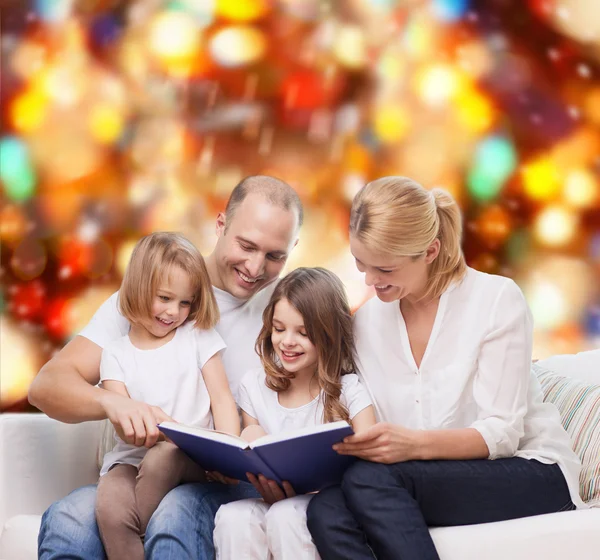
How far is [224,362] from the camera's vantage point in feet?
5.55

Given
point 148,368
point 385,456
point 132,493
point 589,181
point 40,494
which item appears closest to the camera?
point 385,456

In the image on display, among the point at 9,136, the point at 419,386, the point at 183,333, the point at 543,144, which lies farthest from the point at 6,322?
the point at 543,144

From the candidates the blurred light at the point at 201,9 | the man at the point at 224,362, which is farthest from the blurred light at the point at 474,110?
the man at the point at 224,362

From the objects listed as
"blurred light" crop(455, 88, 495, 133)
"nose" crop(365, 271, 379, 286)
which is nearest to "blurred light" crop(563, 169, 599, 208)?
"blurred light" crop(455, 88, 495, 133)

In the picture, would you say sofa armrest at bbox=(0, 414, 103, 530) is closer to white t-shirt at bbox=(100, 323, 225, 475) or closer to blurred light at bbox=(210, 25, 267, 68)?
white t-shirt at bbox=(100, 323, 225, 475)

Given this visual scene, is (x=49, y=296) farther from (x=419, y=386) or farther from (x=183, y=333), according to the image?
(x=419, y=386)

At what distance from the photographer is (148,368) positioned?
1.52 meters

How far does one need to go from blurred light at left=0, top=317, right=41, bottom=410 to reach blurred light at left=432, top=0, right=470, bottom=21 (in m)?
1.76

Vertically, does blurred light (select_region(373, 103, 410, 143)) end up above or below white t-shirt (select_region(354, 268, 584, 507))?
above

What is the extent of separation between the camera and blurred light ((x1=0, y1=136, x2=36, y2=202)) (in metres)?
2.64

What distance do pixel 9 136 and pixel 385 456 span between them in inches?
76.0

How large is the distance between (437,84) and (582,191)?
627mm

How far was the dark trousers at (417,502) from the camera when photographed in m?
1.19

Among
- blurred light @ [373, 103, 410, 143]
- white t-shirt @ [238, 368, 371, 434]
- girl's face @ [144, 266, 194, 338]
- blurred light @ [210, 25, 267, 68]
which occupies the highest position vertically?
blurred light @ [210, 25, 267, 68]
